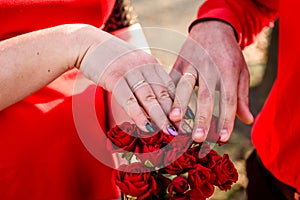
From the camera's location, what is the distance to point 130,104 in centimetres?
76

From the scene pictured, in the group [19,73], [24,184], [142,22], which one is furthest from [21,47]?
[142,22]

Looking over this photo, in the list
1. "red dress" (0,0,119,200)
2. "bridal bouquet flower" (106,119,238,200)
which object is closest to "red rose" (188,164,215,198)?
"bridal bouquet flower" (106,119,238,200)

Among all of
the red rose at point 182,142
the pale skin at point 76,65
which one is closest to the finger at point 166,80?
the pale skin at point 76,65

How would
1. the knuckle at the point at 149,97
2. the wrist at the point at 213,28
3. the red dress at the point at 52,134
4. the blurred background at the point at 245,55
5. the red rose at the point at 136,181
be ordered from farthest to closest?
the blurred background at the point at 245,55
the wrist at the point at 213,28
the red dress at the point at 52,134
the knuckle at the point at 149,97
the red rose at the point at 136,181

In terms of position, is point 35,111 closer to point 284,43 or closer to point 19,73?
point 19,73

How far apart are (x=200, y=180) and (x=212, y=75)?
316 mm

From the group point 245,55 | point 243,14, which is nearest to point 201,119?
point 243,14

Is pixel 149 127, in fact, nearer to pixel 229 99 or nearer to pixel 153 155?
pixel 153 155

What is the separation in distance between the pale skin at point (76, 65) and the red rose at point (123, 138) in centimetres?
6

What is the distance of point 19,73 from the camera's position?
2.68 ft

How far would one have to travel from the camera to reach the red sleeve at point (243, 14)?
105 cm

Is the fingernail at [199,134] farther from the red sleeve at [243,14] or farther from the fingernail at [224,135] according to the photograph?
the red sleeve at [243,14]

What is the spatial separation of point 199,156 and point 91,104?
0.35 m

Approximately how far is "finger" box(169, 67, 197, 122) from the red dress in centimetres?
17
